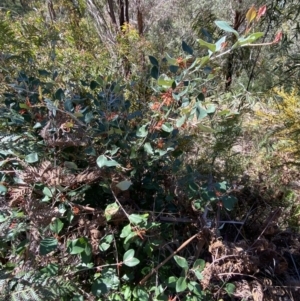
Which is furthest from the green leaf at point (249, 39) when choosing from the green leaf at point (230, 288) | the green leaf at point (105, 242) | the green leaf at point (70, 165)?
the green leaf at point (230, 288)

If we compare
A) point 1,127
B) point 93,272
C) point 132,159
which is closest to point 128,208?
point 132,159

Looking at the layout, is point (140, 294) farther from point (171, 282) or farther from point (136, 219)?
point (136, 219)

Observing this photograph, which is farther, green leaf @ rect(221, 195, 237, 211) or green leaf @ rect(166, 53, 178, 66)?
green leaf @ rect(221, 195, 237, 211)

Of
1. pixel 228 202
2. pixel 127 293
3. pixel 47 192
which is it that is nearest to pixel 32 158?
pixel 47 192

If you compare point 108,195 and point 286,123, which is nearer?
point 108,195

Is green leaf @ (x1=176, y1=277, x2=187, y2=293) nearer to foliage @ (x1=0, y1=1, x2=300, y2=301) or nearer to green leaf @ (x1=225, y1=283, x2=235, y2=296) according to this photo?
foliage @ (x1=0, y1=1, x2=300, y2=301)

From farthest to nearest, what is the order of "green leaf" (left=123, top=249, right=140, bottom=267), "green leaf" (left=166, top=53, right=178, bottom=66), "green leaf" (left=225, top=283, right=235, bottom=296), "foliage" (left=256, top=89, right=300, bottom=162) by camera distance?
"foliage" (left=256, top=89, right=300, bottom=162) → "green leaf" (left=225, top=283, right=235, bottom=296) → "green leaf" (left=123, top=249, right=140, bottom=267) → "green leaf" (left=166, top=53, right=178, bottom=66)

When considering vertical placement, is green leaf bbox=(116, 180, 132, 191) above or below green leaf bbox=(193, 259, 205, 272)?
above

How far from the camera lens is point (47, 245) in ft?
3.14

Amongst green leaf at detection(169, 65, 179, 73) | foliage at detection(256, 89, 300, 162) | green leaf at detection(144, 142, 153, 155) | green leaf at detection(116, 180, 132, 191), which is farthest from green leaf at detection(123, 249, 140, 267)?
foliage at detection(256, 89, 300, 162)

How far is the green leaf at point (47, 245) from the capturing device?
3.10ft

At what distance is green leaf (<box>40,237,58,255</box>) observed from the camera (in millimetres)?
945

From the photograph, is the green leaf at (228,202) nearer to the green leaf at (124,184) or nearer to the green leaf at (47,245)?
the green leaf at (124,184)

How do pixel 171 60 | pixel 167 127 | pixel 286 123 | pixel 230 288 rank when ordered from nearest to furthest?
pixel 171 60 < pixel 167 127 < pixel 230 288 < pixel 286 123
